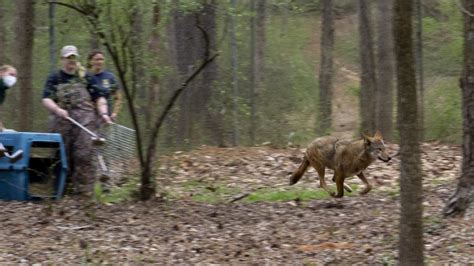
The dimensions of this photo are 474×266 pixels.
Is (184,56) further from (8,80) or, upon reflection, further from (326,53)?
(326,53)

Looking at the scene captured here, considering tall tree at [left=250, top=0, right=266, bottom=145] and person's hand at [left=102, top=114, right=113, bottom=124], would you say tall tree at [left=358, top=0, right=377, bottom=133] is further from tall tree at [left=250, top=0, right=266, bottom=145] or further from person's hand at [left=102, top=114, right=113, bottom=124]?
person's hand at [left=102, top=114, right=113, bottom=124]

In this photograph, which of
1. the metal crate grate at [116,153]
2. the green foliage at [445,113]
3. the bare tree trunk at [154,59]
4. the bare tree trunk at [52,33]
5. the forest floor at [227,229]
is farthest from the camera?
the green foliage at [445,113]

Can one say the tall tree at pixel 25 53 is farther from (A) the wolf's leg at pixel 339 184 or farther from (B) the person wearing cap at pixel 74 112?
(A) the wolf's leg at pixel 339 184

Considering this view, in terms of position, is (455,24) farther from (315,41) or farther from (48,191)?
(315,41)

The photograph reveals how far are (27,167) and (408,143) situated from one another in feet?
17.7

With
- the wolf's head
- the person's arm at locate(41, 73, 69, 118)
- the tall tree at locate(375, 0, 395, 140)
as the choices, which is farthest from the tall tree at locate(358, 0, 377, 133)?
the person's arm at locate(41, 73, 69, 118)

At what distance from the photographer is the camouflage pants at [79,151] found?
37.6 ft

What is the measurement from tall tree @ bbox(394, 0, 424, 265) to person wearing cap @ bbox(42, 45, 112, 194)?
4866 millimetres

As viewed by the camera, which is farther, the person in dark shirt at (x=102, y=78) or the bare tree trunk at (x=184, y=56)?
the bare tree trunk at (x=184, y=56)

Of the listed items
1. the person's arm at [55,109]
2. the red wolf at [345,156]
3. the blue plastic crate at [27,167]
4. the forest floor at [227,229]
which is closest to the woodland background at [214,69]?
the person's arm at [55,109]

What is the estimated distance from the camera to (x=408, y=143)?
784 cm

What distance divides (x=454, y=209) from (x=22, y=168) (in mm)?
5333

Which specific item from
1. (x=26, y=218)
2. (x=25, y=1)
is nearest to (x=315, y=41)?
(x=25, y=1)

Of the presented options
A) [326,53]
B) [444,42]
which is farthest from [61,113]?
[326,53]
